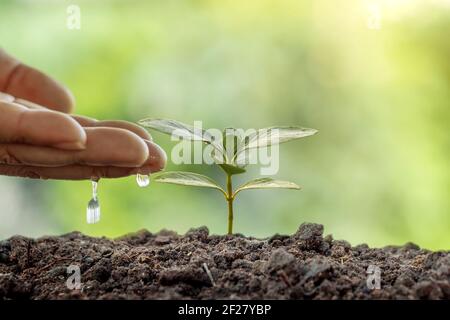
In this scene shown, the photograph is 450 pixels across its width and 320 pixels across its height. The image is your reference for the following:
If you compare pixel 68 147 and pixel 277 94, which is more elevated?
pixel 277 94

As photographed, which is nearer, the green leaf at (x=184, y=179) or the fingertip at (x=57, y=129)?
the fingertip at (x=57, y=129)

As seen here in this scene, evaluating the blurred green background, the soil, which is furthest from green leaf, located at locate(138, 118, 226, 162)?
the blurred green background

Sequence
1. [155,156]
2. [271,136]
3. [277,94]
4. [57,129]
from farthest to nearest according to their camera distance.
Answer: [277,94]
[271,136]
[155,156]
[57,129]

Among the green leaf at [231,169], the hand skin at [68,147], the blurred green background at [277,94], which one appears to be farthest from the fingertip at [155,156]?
the blurred green background at [277,94]

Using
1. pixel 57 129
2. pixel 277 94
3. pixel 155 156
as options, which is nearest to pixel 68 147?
pixel 57 129

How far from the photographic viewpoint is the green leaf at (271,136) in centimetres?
96

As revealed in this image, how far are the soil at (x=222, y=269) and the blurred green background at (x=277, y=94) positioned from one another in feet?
2.01

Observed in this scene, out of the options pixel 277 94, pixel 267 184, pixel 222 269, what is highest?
pixel 277 94

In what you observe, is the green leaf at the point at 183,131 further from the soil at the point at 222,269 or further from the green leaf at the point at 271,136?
the soil at the point at 222,269

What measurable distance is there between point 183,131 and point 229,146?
103 millimetres

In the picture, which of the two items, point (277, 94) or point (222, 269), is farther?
point (277, 94)

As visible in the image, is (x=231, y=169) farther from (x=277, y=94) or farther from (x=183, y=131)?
(x=277, y=94)

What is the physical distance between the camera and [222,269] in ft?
2.75
